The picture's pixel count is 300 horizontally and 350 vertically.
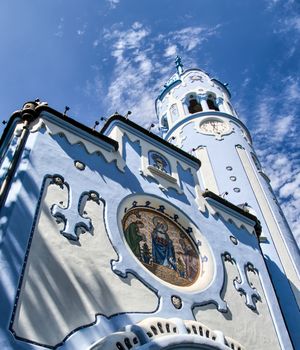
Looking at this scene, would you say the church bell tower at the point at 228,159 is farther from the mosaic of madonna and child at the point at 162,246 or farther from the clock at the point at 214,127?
the mosaic of madonna and child at the point at 162,246

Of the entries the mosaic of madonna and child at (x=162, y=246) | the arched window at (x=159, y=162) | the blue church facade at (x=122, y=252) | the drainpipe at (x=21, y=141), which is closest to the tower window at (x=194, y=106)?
the blue church facade at (x=122, y=252)

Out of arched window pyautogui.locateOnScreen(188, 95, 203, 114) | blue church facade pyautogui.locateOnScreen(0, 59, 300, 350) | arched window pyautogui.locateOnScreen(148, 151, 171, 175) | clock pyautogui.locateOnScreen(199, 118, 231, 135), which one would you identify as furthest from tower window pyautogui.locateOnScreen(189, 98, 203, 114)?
arched window pyautogui.locateOnScreen(148, 151, 171, 175)

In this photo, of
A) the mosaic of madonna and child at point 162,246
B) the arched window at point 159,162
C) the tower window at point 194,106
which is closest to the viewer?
the mosaic of madonna and child at point 162,246

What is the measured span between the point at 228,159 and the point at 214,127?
2763 mm

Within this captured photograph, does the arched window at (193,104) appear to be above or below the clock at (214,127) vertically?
above

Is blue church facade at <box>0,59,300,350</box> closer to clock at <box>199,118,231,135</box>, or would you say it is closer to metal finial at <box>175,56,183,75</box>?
clock at <box>199,118,231,135</box>

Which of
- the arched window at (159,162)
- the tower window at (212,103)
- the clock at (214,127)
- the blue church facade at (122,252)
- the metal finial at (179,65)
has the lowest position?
the blue church facade at (122,252)

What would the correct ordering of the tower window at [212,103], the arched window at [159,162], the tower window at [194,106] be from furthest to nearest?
1. the tower window at [194,106]
2. the tower window at [212,103]
3. the arched window at [159,162]

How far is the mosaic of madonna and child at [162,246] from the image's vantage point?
25.5 feet

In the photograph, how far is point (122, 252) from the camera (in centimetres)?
723

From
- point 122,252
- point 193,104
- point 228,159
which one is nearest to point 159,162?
point 122,252

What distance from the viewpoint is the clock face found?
17703mm

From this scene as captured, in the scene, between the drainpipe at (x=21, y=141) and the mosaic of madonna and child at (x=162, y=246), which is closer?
the drainpipe at (x=21, y=141)

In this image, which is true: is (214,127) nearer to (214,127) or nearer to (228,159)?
(214,127)
